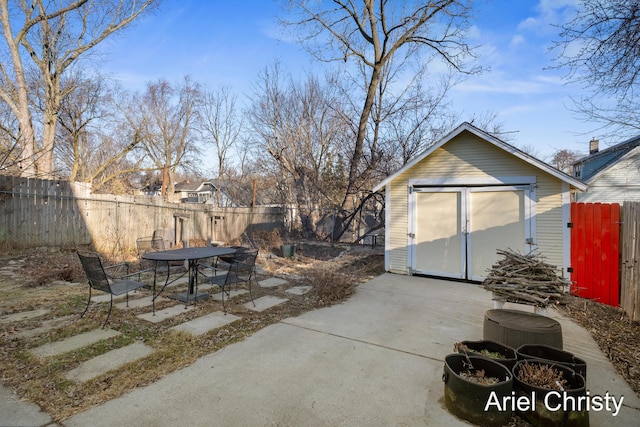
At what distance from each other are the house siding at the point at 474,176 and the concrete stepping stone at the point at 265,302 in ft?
11.4

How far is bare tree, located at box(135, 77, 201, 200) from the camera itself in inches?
962

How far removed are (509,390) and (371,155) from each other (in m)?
11.2

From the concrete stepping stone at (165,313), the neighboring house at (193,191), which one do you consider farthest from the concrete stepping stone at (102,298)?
the neighboring house at (193,191)

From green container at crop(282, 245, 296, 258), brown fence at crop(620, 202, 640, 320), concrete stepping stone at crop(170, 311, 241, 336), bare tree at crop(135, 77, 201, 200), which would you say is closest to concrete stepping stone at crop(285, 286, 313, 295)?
concrete stepping stone at crop(170, 311, 241, 336)

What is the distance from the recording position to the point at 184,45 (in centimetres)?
1205

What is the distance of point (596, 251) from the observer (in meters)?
5.80

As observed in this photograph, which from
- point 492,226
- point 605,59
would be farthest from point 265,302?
point 605,59

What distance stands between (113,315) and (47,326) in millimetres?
710

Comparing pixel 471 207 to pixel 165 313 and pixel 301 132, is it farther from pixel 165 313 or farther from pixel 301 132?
pixel 301 132

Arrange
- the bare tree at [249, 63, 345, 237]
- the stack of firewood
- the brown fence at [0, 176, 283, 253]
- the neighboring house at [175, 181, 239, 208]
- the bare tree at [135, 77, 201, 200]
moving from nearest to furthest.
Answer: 1. the stack of firewood
2. the brown fence at [0, 176, 283, 253]
3. the bare tree at [249, 63, 345, 237]
4. the bare tree at [135, 77, 201, 200]
5. the neighboring house at [175, 181, 239, 208]

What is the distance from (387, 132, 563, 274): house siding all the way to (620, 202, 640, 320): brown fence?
1404mm

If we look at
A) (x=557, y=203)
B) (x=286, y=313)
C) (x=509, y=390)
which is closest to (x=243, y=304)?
(x=286, y=313)

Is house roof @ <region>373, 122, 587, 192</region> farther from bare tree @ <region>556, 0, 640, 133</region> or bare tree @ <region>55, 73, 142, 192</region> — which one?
bare tree @ <region>55, 73, 142, 192</region>

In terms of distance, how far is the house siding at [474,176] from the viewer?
6453mm
